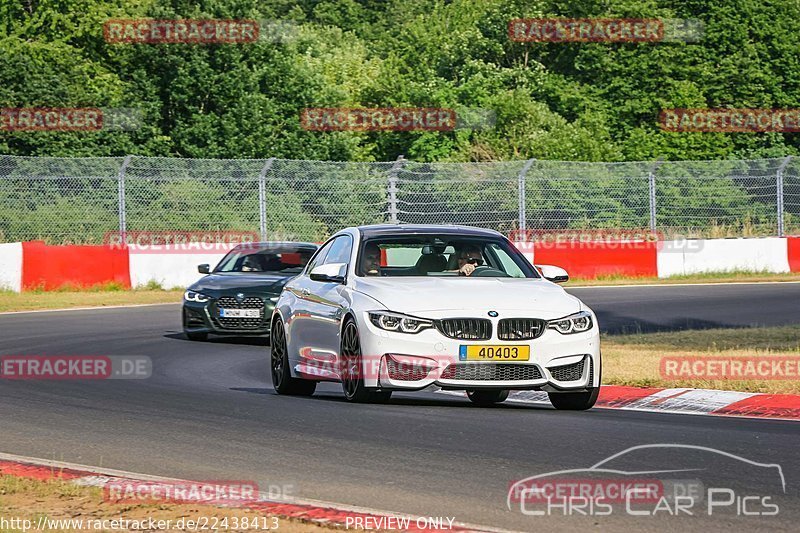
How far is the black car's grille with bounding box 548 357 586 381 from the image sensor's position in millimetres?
11320

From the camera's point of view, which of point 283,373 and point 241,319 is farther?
point 241,319

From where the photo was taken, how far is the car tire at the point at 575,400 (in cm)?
1172

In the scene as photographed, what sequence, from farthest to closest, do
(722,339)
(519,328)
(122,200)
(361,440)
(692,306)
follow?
1. (122,200)
2. (692,306)
3. (722,339)
4. (519,328)
5. (361,440)

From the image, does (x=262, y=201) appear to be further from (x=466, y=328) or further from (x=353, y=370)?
(x=466, y=328)

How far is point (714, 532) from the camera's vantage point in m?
6.77

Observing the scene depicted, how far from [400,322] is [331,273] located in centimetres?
117

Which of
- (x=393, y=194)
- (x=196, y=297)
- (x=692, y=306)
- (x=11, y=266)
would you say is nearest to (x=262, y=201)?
(x=393, y=194)

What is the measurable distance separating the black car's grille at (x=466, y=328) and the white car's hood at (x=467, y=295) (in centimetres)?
8

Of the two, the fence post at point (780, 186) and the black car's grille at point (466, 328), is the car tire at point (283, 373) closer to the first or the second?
Result: the black car's grille at point (466, 328)

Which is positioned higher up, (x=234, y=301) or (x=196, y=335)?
(x=234, y=301)

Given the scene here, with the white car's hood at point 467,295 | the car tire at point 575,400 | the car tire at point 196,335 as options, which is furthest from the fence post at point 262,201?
the car tire at point 575,400

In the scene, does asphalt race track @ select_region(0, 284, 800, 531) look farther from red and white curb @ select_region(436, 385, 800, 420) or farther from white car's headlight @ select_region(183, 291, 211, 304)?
white car's headlight @ select_region(183, 291, 211, 304)

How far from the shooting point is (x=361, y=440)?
9.76 m

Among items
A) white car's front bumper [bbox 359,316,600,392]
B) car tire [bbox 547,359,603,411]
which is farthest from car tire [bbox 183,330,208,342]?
white car's front bumper [bbox 359,316,600,392]
